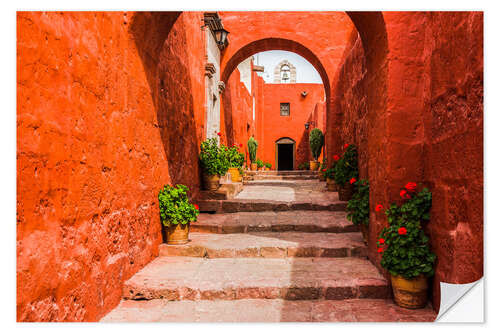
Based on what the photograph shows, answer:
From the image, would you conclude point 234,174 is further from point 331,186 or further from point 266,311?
point 266,311

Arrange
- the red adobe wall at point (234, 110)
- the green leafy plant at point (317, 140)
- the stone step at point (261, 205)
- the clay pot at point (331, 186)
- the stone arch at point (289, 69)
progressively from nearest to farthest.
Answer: the stone step at point (261, 205)
the clay pot at point (331, 186)
the red adobe wall at point (234, 110)
the green leafy plant at point (317, 140)
the stone arch at point (289, 69)

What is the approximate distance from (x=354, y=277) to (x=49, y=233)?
7.72ft

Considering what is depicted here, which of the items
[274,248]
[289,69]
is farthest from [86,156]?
[289,69]

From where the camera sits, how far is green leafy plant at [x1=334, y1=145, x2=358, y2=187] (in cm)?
486

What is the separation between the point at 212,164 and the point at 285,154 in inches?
559

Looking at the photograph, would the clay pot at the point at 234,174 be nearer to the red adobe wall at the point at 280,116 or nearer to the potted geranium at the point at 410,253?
the potted geranium at the point at 410,253

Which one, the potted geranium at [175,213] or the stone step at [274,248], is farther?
the potted geranium at [175,213]

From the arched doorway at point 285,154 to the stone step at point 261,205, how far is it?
45.3 ft

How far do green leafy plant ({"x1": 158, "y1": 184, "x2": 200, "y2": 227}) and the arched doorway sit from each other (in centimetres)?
1557

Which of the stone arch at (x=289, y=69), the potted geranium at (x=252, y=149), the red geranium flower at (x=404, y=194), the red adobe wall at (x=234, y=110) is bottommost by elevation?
the red geranium flower at (x=404, y=194)

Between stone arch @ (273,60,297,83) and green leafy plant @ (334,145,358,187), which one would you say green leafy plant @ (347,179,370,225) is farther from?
stone arch @ (273,60,297,83)

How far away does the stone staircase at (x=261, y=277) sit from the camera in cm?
246

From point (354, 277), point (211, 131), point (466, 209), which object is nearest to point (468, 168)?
point (466, 209)

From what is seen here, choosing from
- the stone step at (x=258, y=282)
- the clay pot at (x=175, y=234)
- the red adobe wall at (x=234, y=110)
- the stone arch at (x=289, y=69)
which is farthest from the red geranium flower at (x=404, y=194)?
the stone arch at (x=289, y=69)
